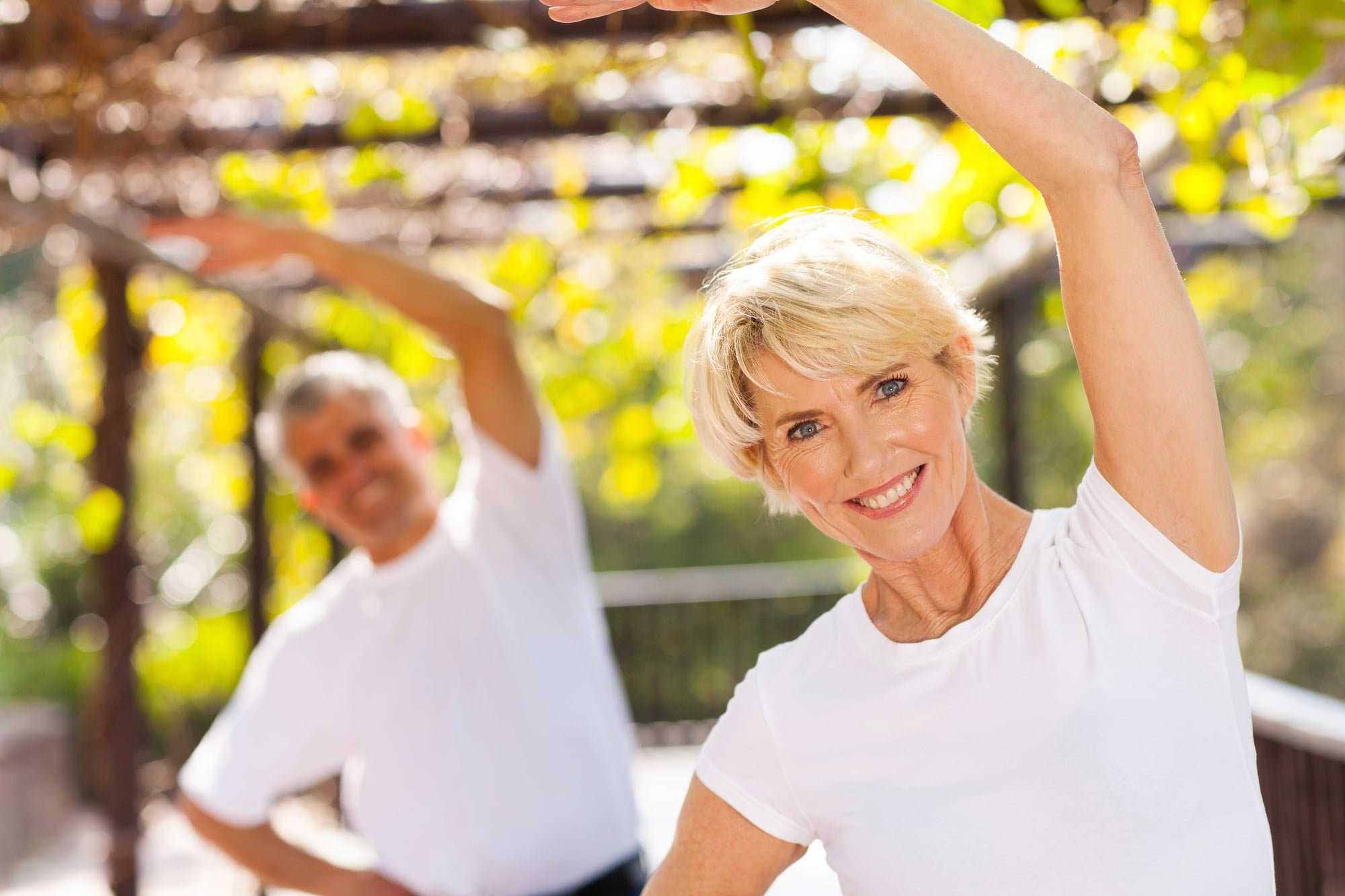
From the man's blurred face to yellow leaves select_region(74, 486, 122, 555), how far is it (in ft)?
2.67

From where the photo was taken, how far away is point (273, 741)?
2.53m

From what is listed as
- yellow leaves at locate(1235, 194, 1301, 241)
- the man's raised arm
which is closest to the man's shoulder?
the man's raised arm

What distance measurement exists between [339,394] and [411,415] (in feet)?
0.88

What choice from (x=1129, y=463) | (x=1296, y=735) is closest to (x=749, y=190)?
(x=1296, y=735)

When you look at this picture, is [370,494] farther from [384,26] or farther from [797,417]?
[797,417]

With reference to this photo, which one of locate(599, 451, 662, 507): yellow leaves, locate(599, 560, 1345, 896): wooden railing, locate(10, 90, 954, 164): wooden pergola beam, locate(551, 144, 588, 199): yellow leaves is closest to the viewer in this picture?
locate(10, 90, 954, 164): wooden pergola beam

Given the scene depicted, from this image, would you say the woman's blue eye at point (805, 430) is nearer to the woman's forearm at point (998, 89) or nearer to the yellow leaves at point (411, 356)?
the woman's forearm at point (998, 89)

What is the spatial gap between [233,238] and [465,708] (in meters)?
0.97

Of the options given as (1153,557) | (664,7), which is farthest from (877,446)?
(664,7)

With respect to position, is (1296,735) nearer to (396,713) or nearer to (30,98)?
(396,713)

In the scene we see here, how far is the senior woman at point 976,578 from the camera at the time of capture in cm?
116

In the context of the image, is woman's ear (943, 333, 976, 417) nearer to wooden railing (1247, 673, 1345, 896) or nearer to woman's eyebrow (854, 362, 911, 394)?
woman's eyebrow (854, 362, 911, 394)

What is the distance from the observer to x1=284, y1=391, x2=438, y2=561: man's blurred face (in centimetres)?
249

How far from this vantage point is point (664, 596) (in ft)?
28.6
